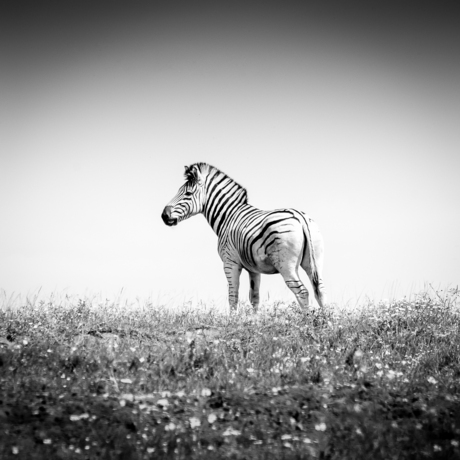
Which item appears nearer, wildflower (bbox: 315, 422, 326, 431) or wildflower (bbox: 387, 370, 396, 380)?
wildflower (bbox: 315, 422, 326, 431)

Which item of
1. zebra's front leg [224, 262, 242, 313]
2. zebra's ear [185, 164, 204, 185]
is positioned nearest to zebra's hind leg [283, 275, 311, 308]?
zebra's front leg [224, 262, 242, 313]

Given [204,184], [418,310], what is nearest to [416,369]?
[418,310]

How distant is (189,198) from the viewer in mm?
15383

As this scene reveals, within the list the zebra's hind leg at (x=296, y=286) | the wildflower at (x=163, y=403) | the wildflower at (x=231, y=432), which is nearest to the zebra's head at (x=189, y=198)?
the zebra's hind leg at (x=296, y=286)

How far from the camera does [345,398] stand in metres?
7.40

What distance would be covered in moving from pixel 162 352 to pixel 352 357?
10.0ft

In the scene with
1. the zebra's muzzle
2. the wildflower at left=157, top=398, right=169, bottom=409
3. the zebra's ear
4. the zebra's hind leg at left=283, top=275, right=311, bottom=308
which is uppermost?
the zebra's ear

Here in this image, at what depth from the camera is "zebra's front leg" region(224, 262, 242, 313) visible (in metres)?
14.2

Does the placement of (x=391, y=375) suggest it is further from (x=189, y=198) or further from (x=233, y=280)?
(x=189, y=198)

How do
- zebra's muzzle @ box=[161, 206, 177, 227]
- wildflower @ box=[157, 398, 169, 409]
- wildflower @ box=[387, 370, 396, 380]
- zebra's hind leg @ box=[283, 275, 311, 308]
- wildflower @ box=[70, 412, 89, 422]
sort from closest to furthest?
wildflower @ box=[70, 412, 89, 422], wildflower @ box=[157, 398, 169, 409], wildflower @ box=[387, 370, 396, 380], zebra's hind leg @ box=[283, 275, 311, 308], zebra's muzzle @ box=[161, 206, 177, 227]

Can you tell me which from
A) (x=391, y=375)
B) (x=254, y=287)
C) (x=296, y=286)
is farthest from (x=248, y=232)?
(x=391, y=375)

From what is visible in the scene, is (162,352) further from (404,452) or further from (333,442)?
(404,452)

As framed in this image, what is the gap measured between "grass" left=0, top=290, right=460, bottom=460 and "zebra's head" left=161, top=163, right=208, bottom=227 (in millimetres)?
4018

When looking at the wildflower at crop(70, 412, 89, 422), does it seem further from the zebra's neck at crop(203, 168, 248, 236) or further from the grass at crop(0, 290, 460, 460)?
the zebra's neck at crop(203, 168, 248, 236)
